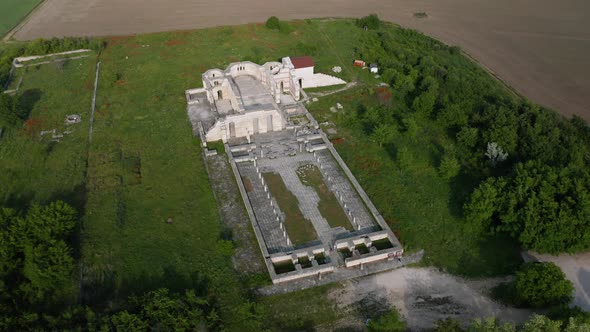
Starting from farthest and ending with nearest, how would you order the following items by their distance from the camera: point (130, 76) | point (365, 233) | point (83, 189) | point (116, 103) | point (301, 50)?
point (301, 50) < point (130, 76) < point (116, 103) < point (83, 189) < point (365, 233)

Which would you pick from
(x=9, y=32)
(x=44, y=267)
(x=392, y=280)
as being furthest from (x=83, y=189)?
(x=9, y=32)

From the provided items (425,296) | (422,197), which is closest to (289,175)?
(422,197)

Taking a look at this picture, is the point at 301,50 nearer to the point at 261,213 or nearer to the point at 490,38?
the point at 490,38

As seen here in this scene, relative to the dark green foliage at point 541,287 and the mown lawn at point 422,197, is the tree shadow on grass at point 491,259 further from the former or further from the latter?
the dark green foliage at point 541,287

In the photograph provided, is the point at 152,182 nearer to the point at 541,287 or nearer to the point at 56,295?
the point at 56,295

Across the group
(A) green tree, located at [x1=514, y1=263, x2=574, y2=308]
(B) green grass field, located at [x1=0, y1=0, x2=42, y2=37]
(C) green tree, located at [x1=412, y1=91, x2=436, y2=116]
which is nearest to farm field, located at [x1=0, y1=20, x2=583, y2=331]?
(C) green tree, located at [x1=412, y1=91, x2=436, y2=116]

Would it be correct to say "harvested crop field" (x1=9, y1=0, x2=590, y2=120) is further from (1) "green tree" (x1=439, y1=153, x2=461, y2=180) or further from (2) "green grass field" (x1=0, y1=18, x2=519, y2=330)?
(1) "green tree" (x1=439, y1=153, x2=461, y2=180)
